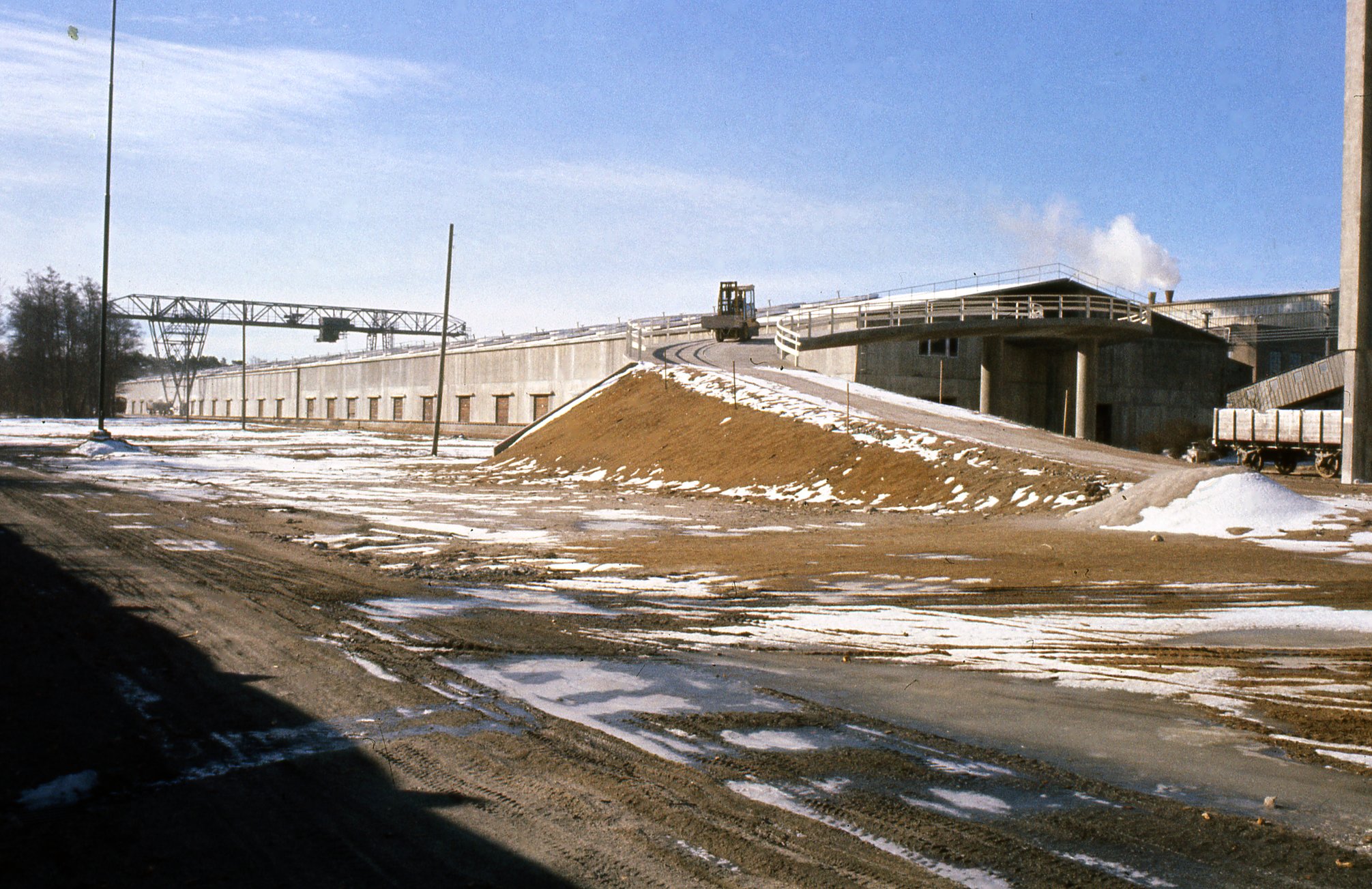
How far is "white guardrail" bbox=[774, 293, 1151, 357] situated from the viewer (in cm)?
4294

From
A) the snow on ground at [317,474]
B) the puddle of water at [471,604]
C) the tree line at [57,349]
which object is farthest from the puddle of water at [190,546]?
the tree line at [57,349]

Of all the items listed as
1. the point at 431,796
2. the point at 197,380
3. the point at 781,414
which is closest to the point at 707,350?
the point at 781,414

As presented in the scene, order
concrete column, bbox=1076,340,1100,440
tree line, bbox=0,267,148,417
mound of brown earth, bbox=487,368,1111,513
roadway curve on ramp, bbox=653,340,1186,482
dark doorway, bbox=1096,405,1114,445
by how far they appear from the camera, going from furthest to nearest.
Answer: tree line, bbox=0,267,148,417 < dark doorway, bbox=1096,405,1114,445 < concrete column, bbox=1076,340,1100,440 < roadway curve on ramp, bbox=653,340,1186,482 < mound of brown earth, bbox=487,368,1111,513

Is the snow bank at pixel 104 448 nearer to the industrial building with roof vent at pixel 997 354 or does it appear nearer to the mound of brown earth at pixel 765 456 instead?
the mound of brown earth at pixel 765 456

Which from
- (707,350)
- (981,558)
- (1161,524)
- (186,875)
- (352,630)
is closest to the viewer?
(186,875)

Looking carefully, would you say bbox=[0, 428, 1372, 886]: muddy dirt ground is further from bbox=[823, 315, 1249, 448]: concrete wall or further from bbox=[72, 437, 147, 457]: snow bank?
bbox=[823, 315, 1249, 448]: concrete wall

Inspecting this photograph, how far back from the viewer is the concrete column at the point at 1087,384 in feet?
154

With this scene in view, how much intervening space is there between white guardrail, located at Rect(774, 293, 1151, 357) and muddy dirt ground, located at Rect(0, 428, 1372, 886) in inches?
1221

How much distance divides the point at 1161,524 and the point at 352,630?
13.2m

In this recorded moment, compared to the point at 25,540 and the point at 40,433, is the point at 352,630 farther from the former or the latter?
the point at 40,433

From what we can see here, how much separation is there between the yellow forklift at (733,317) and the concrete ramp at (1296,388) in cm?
2386

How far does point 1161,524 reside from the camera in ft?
54.4

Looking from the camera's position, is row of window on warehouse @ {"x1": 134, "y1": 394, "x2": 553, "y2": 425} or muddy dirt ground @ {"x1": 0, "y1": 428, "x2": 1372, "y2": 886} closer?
muddy dirt ground @ {"x1": 0, "y1": 428, "x2": 1372, "y2": 886}

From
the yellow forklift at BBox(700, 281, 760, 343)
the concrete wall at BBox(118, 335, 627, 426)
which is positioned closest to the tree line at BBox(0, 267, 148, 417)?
the concrete wall at BBox(118, 335, 627, 426)
